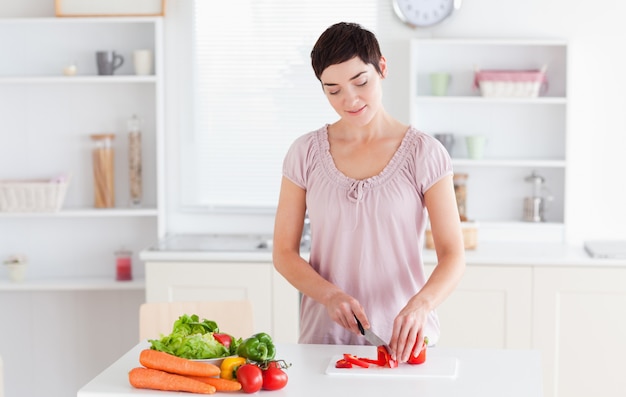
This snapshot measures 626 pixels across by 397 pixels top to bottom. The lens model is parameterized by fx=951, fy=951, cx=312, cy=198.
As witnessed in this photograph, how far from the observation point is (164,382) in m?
2.12

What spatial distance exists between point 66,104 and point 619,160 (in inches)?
98.3

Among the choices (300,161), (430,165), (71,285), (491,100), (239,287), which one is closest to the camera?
(430,165)

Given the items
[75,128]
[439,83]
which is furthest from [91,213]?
[439,83]

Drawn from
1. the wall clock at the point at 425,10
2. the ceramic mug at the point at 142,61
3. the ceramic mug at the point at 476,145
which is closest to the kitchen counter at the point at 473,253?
the ceramic mug at the point at 476,145

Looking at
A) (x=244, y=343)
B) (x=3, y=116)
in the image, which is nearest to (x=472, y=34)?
(x=3, y=116)

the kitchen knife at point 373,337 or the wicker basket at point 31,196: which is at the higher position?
the wicker basket at point 31,196

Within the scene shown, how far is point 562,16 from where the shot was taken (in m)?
4.18

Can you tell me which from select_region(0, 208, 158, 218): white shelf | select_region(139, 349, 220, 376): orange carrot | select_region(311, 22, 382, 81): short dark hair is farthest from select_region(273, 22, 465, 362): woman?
select_region(0, 208, 158, 218): white shelf

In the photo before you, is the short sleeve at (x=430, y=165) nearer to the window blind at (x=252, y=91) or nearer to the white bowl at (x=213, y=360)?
the white bowl at (x=213, y=360)

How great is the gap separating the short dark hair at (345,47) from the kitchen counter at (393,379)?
720mm

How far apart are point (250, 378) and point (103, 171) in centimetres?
236

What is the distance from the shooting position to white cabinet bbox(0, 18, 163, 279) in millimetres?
4316

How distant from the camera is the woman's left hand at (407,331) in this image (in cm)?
220

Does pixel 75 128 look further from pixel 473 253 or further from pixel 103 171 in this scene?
pixel 473 253
